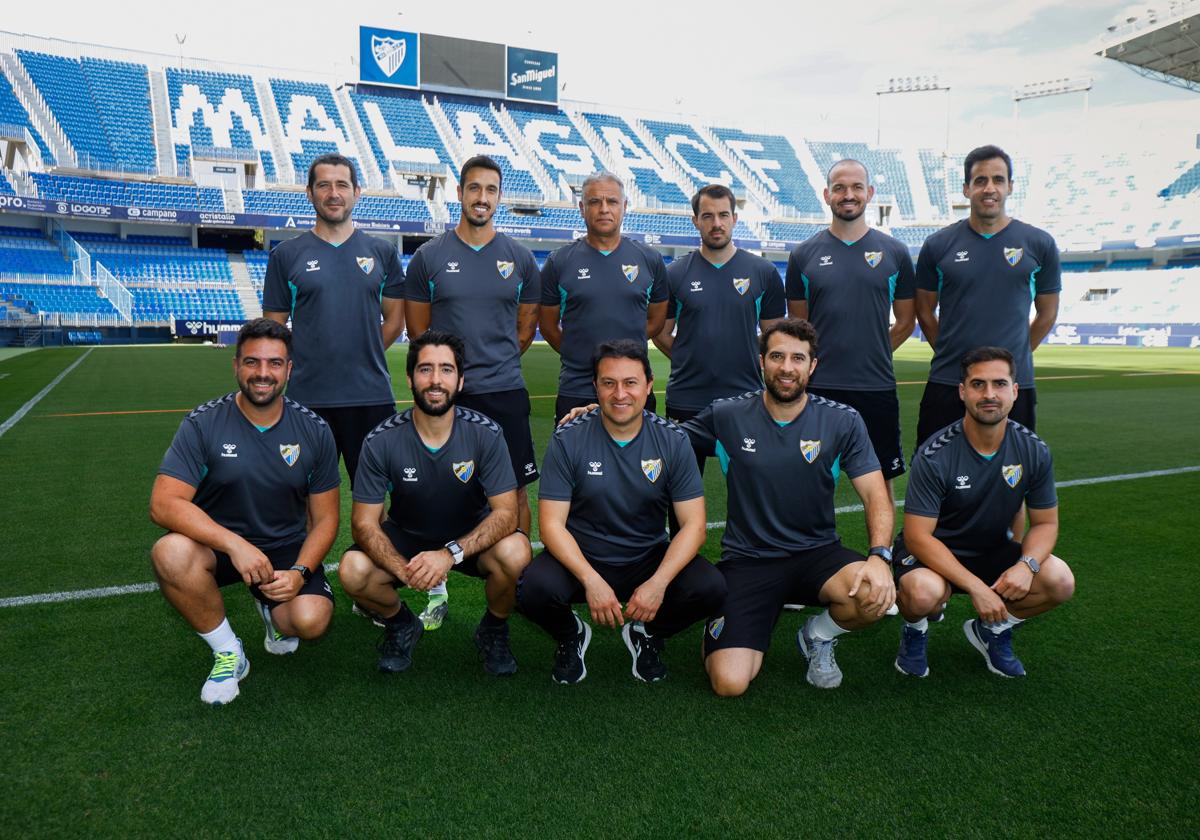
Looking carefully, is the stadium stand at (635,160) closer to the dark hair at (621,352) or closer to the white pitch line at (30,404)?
the white pitch line at (30,404)

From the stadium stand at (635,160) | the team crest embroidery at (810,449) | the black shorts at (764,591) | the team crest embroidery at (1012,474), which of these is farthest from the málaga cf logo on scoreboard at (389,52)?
the team crest embroidery at (1012,474)

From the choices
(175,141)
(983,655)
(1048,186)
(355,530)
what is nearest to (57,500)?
(355,530)

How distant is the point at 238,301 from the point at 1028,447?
36936 mm

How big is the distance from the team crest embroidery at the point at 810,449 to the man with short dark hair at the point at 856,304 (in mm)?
1050

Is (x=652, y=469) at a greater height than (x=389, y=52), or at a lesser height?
lesser

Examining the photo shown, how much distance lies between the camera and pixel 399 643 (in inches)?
147

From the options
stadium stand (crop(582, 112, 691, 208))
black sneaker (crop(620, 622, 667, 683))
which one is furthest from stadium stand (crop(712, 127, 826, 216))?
black sneaker (crop(620, 622, 667, 683))

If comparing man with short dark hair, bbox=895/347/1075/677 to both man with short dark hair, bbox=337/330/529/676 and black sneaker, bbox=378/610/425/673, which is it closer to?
man with short dark hair, bbox=337/330/529/676

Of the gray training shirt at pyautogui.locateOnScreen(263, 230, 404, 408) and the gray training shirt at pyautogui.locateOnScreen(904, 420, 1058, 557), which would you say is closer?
the gray training shirt at pyautogui.locateOnScreen(904, 420, 1058, 557)

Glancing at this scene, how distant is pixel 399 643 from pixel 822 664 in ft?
5.92

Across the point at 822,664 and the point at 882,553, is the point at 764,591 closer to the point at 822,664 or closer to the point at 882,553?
the point at 822,664

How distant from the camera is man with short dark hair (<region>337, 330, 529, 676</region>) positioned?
3717mm

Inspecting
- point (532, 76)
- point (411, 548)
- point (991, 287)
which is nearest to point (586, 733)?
point (411, 548)

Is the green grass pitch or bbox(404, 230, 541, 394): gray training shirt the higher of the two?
bbox(404, 230, 541, 394): gray training shirt
